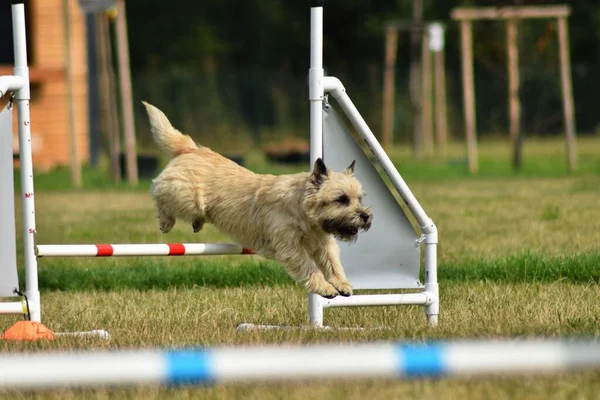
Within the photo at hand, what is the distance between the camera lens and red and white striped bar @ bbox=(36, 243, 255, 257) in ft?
16.9

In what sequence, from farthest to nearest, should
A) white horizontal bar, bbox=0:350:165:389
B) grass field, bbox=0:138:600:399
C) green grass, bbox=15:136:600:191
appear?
green grass, bbox=15:136:600:191, grass field, bbox=0:138:600:399, white horizontal bar, bbox=0:350:165:389

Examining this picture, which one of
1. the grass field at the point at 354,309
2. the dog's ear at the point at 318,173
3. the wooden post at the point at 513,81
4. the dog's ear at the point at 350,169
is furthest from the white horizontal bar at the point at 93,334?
the wooden post at the point at 513,81

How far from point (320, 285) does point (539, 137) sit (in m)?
26.4

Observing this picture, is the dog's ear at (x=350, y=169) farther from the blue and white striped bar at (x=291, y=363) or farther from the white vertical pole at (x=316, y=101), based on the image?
the blue and white striped bar at (x=291, y=363)

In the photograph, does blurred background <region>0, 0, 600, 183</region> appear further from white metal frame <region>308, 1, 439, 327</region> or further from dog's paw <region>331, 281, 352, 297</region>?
dog's paw <region>331, 281, 352, 297</region>

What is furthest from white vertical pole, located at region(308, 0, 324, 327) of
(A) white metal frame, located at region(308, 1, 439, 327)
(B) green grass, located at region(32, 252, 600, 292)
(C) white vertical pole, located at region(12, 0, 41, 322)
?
(B) green grass, located at region(32, 252, 600, 292)

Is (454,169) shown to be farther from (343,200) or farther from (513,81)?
(343,200)

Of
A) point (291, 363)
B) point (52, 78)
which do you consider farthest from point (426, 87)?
point (291, 363)

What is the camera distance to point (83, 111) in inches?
924

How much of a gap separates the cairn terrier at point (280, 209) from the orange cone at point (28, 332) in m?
0.96

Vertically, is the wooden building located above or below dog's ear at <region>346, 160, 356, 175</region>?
above

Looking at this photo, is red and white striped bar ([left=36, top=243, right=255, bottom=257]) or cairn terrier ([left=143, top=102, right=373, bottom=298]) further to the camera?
red and white striped bar ([left=36, top=243, right=255, bottom=257])

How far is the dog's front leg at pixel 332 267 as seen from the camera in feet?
16.7

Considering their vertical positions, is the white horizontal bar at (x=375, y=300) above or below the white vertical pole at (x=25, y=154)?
below
